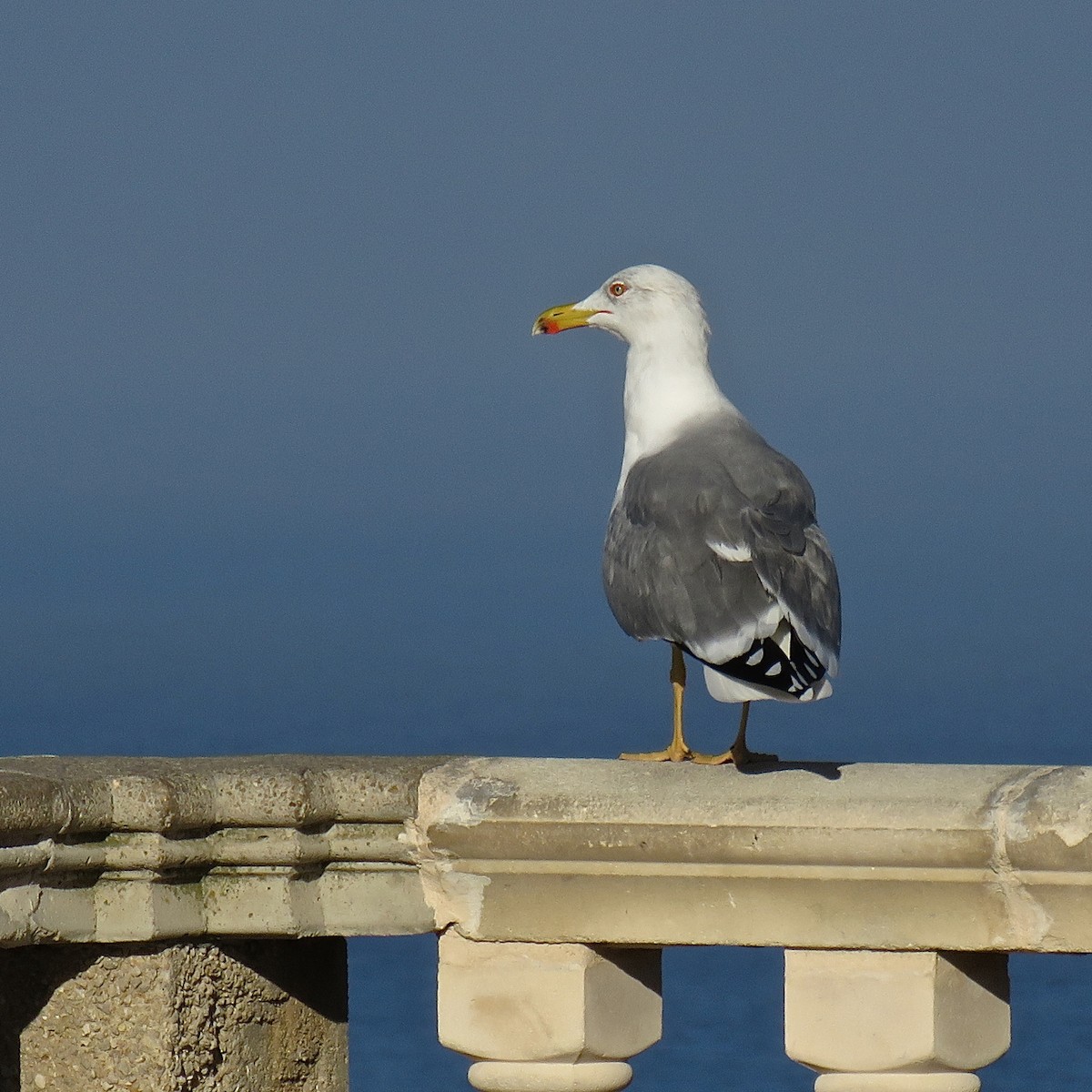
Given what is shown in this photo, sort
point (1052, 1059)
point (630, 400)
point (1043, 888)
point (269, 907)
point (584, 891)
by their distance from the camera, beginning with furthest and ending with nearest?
point (1052, 1059) → point (630, 400) → point (269, 907) → point (584, 891) → point (1043, 888)

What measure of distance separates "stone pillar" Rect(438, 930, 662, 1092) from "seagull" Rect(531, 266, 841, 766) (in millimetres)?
506

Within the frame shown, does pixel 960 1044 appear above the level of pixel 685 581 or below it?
below

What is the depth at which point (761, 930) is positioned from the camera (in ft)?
11.3

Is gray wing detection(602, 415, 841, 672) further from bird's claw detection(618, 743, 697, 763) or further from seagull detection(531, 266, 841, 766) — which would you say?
bird's claw detection(618, 743, 697, 763)

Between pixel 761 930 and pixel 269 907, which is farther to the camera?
pixel 269 907

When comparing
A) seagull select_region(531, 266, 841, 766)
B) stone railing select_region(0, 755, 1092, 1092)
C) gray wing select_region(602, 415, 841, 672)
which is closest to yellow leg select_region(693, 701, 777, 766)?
seagull select_region(531, 266, 841, 766)

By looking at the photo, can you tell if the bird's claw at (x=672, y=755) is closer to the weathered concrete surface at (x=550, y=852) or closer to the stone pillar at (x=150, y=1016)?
the weathered concrete surface at (x=550, y=852)

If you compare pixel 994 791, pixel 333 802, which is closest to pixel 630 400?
pixel 333 802

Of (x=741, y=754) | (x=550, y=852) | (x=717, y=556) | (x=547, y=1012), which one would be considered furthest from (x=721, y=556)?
(x=547, y=1012)

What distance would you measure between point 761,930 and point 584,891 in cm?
29

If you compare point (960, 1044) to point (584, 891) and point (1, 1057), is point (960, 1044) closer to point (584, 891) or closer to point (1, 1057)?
point (584, 891)

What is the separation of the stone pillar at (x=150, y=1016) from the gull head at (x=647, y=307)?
5.64 ft

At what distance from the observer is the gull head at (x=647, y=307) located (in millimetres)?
5066

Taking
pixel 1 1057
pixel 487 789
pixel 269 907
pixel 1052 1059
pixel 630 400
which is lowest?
pixel 1052 1059
